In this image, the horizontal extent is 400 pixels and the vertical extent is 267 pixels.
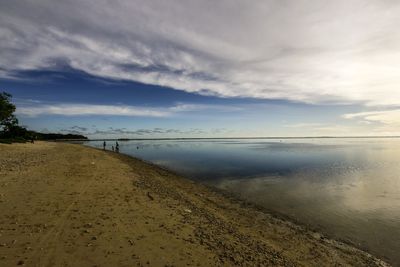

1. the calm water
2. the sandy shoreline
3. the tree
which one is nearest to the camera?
the sandy shoreline

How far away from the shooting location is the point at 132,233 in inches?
422

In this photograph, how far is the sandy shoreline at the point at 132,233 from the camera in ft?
28.8

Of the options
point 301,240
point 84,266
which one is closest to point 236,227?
point 301,240

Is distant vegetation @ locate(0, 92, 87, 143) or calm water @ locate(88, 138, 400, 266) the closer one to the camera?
calm water @ locate(88, 138, 400, 266)

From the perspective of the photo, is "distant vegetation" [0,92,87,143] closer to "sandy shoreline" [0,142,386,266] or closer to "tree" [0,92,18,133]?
"tree" [0,92,18,133]

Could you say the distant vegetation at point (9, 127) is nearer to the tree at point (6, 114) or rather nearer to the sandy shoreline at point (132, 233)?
the tree at point (6, 114)

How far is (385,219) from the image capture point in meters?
18.8

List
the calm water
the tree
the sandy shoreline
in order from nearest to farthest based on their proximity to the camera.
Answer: the sandy shoreline
the calm water
the tree

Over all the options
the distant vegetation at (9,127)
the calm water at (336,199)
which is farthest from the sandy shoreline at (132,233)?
the distant vegetation at (9,127)

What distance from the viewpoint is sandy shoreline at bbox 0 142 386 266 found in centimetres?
879

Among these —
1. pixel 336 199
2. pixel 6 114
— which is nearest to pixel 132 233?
pixel 336 199

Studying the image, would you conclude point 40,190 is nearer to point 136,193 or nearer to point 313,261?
point 136,193

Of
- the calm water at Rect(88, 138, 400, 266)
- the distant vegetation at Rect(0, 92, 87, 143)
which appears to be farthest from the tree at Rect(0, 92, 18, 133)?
the calm water at Rect(88, 138, 400, 266)

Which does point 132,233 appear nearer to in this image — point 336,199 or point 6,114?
point 336,199
